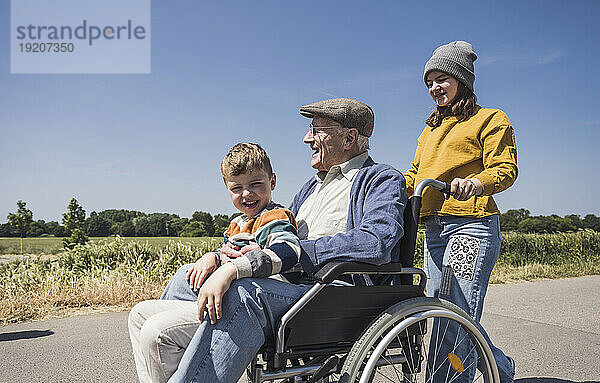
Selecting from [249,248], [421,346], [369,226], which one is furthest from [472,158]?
[249,248]

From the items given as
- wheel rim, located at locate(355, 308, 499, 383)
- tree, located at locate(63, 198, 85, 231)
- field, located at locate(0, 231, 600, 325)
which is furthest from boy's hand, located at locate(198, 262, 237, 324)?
tree, located at locate(63, 198, 85, 231)

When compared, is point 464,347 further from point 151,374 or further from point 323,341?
point 151,374

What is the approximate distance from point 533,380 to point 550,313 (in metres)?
2.62

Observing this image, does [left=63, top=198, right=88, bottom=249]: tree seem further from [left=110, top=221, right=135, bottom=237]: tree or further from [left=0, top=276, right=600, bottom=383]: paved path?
[left=0, top=276, right=600, bottom=383]: paved path

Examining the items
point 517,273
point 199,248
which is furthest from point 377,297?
point 517,273

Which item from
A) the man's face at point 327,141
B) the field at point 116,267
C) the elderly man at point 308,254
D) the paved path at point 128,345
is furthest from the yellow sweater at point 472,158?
the field at point 116,267

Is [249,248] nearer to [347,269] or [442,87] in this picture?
[347,269]

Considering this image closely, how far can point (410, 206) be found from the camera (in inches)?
89.4

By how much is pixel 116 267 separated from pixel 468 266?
5.81 metres

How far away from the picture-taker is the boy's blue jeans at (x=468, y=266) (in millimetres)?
2430

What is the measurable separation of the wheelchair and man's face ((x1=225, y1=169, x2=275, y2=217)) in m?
0.42

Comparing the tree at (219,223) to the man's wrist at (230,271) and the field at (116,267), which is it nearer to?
the field at (116,267)

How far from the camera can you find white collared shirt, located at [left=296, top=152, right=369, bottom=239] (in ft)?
7.52

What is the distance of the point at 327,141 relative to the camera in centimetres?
245
